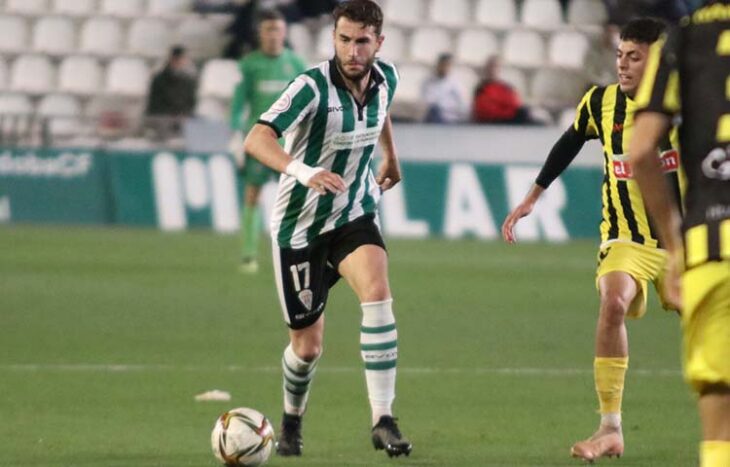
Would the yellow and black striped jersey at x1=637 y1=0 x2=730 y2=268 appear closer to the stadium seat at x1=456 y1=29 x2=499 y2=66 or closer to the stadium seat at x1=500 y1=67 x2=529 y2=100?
the stadium seat at x1=500 y1=67 x2=529 y2=100

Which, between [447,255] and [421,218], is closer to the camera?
[447,255]

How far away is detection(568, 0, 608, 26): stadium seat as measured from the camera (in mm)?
24031

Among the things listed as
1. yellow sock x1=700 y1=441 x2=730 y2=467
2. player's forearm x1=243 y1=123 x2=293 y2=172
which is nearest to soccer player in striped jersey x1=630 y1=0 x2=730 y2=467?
yellow sock x1=700 y1=441 x2=730 y2=467

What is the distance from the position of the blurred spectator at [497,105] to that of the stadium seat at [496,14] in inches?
129

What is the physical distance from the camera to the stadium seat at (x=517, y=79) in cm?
2336

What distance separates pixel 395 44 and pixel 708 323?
19749 mm

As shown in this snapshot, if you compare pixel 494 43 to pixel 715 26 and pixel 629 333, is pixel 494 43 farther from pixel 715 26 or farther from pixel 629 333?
pixel 715 26

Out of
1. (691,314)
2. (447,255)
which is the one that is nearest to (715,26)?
(691,314)

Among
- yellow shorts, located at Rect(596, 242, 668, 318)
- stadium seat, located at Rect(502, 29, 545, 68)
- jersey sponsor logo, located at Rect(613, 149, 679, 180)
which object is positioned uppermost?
jersey sponsor logo, located at Rect(613, 149, 679, 180)

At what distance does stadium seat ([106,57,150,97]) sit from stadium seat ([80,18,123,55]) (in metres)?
0.64

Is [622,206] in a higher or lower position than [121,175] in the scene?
higher

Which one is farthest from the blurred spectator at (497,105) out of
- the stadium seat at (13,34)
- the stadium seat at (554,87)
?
the stadium seat at (13,34)

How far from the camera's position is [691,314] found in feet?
13.9

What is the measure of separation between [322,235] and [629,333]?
5.21m
